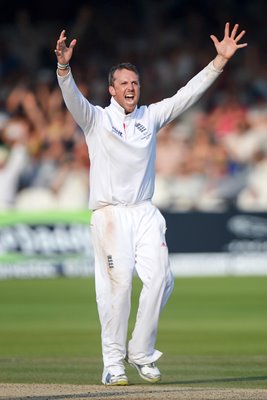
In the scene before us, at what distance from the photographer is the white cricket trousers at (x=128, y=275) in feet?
25.5

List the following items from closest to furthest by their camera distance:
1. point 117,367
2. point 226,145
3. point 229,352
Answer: point 117,367 < point 229,352 < point 226,145

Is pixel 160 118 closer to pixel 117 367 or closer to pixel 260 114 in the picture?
pixel 117 367

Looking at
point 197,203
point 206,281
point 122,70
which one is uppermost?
point 122,70

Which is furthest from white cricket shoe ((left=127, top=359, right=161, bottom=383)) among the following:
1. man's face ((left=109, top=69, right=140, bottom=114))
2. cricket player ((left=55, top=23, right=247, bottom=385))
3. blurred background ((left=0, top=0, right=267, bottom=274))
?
blurred background ((left=0, top=0, right=267, bottom=274))

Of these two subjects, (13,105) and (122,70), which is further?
(13,105)

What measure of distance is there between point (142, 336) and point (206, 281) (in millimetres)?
11017

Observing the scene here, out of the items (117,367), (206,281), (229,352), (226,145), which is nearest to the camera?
(117,367)

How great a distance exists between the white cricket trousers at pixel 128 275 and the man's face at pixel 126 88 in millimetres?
672

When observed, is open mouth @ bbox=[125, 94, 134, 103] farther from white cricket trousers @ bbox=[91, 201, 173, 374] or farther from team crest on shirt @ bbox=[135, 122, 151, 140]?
white cricket trousers @ bbox=[91, 201, 173, 374]

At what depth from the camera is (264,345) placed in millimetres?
11250

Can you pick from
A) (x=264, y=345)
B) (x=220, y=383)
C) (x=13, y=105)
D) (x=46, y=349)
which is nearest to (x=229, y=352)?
(x=264, y=345)

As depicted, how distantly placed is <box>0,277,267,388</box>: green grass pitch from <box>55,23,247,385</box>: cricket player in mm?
473

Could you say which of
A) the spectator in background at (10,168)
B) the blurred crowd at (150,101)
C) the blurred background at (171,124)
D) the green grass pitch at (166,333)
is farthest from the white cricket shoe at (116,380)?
the spectator in background at (10,168)

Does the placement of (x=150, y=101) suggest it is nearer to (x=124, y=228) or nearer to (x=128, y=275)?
(x=124, y=228)
